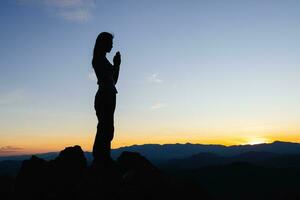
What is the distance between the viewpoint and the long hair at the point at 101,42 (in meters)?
11.5

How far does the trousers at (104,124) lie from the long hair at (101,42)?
1.15 metres

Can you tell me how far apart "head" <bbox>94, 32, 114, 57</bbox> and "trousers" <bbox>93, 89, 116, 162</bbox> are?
120 cm

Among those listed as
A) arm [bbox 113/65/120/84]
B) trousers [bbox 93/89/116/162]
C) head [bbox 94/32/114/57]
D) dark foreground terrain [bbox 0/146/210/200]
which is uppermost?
head [bbox 94/32/114/57]

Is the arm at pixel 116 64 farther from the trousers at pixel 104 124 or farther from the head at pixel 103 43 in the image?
the trousers at pixel 104 124

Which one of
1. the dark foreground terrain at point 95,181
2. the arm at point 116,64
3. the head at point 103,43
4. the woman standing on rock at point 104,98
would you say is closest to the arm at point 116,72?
the arm at point 116,64

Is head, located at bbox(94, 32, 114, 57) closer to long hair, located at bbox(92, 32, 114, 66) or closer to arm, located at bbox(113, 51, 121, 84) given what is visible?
long hair, located at bbox(92, 32, 114, 66)

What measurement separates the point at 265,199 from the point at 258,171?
40480mm

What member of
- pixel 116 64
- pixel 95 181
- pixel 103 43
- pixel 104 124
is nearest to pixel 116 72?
pixel 116 64

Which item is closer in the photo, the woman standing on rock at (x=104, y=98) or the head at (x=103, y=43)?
the woman standing on rock at (x=104, y=98)

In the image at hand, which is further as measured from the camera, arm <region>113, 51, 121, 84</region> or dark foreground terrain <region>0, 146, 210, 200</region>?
arm <region>113, 51, 121, 84</region>

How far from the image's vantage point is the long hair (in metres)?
11.5

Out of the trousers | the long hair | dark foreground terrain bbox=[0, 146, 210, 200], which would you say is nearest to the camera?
dark foreground terrain bbox=[0, 146, 210, 200]

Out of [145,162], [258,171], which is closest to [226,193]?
[258,171]

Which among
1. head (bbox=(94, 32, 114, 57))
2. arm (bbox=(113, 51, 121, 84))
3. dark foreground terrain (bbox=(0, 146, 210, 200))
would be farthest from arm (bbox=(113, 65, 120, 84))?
dark foreground terrain (bbox=(0, 146, 210, 200))
